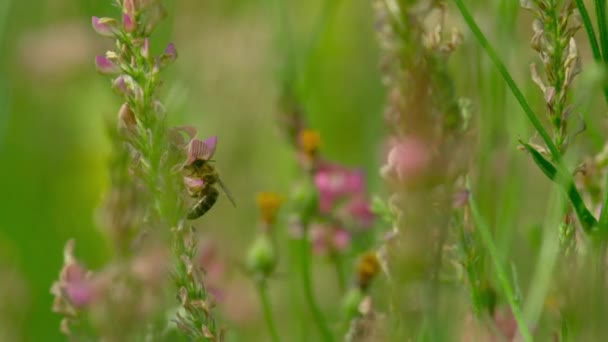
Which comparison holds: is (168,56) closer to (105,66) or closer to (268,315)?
(105,66)

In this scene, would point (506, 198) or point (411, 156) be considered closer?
point (411, 156)

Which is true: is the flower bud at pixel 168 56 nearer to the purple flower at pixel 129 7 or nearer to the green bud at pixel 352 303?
the purple flower at pixel 129 7

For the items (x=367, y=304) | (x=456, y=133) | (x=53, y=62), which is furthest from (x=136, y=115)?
(x=53, y=62)

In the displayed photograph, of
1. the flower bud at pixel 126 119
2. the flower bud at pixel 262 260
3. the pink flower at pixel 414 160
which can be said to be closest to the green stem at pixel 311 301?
the flower bud at pixel 262 260

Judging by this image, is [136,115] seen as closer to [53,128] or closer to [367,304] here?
[367,304]

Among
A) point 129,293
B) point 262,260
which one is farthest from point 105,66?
point 262,260

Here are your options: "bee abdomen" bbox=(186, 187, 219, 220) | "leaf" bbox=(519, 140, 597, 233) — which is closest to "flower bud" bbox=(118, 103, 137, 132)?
"bee abdomen" bbox=(186, 187, 219, 220)

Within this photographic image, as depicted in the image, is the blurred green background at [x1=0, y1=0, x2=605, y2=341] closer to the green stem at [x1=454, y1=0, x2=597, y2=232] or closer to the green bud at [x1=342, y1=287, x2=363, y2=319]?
the green bud at [x1=342, y1=287, x2=363, y2=319]

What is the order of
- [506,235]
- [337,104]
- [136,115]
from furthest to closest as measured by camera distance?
[337,104] → [506,235] → [136,115]
